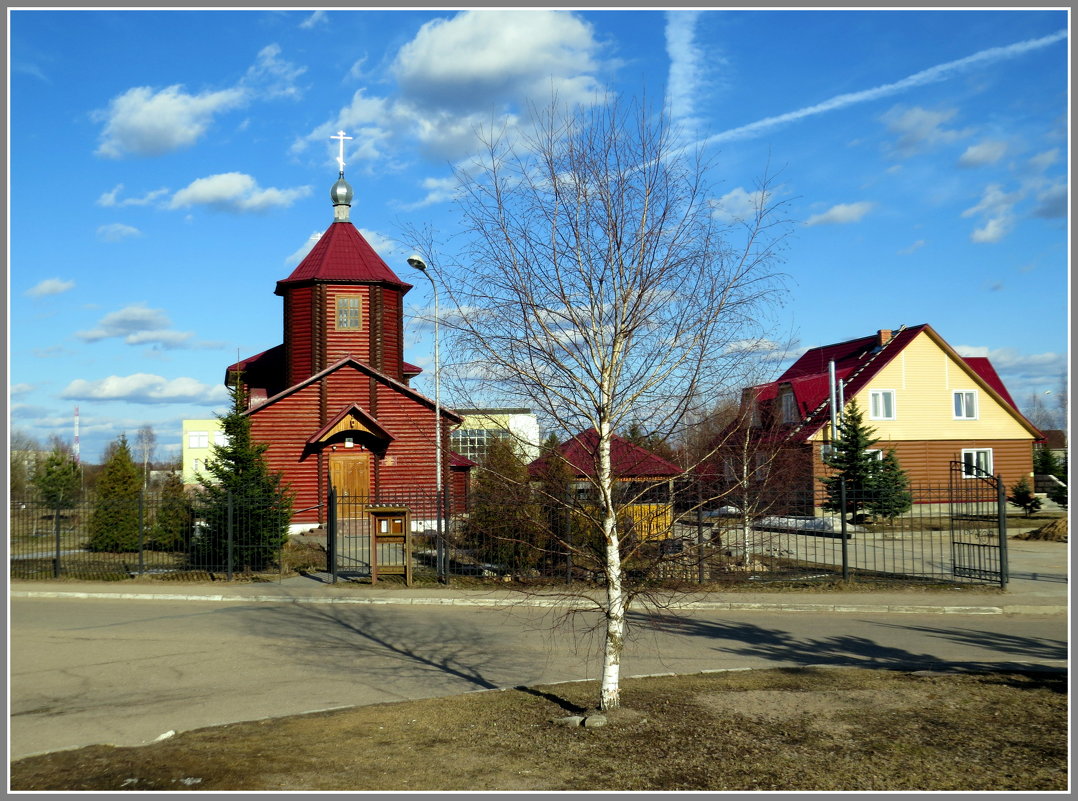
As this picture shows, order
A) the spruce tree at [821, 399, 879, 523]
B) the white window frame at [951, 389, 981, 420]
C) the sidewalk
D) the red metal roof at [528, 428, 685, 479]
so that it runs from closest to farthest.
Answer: the red metal roof at [528, 428, 685, 479] < the sidewalk < the spruce tree at [821, 399, 879, 523] < the white window frame at [951, 389, 981, 420]

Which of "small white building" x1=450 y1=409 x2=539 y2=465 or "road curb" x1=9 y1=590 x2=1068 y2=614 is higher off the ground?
"small white building" x1=450 y1=409 x2=539 y2=465

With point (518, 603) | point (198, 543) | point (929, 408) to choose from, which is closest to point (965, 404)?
point (929, 408)

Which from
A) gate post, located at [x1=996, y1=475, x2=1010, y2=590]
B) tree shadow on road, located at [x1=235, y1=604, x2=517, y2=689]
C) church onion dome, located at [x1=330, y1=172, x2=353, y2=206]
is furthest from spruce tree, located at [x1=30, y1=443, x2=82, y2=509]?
gate post, located at [x1=996, y1=475, x2=1010, y2=590]

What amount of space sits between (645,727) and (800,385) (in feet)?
132

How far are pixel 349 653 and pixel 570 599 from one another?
355cm

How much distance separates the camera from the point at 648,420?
7.61 m

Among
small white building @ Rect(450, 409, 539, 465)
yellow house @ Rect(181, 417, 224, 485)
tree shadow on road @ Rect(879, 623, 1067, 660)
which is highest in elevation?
yellow house @ Rect(181, 417, 224, 485)

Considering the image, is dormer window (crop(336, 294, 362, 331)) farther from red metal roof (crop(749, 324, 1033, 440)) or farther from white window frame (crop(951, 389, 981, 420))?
white window frame (crop(951, 389, 981, 420))

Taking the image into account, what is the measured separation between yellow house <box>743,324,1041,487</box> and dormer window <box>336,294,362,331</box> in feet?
66.6

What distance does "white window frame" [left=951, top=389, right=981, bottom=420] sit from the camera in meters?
43.5

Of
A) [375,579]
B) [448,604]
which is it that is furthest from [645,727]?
[375,579]

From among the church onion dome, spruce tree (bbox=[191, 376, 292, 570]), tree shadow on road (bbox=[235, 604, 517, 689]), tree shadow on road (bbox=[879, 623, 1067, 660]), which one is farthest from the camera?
the church onion dome

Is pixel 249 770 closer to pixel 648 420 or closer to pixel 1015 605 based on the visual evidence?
pixel 648 420

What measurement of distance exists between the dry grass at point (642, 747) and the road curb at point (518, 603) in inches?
211
